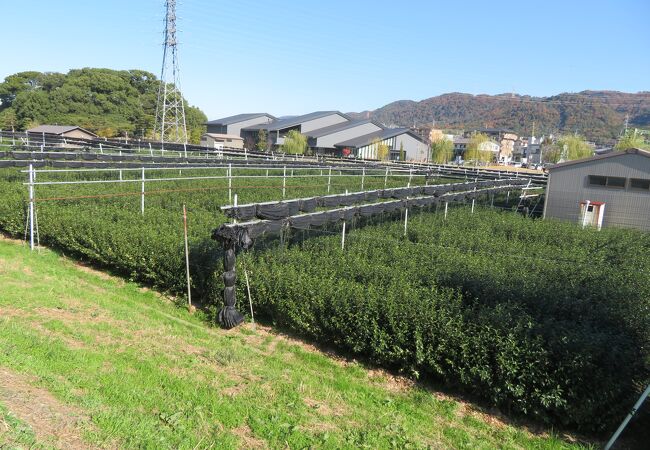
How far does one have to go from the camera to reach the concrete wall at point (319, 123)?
80.1 metres

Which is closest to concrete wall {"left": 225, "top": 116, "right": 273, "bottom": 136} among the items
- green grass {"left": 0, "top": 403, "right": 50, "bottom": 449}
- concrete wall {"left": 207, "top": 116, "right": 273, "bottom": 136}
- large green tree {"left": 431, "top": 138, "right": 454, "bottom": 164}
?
concrete wall {"left": 207, "top": 116, "right": 273, "bottom": 136}

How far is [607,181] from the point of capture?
75.7 ft

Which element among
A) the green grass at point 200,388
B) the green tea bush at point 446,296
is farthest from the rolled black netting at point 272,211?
the green grass at point 200,388

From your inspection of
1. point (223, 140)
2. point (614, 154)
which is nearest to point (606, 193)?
point (614, 154)

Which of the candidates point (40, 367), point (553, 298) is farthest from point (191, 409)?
point (553, 298)

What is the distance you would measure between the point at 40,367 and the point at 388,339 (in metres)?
4.48

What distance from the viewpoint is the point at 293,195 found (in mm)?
19234

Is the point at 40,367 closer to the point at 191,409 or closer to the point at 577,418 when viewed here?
the point at 191,409

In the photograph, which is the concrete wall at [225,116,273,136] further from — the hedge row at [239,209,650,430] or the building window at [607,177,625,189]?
the hedge row at [239,209,650,430]

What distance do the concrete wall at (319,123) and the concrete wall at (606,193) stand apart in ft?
194

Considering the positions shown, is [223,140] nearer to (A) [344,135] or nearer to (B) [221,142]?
(B) [221,142]

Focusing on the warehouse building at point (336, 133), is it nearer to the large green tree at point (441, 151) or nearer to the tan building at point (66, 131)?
the large green tree at point (441, 151)

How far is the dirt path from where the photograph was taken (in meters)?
3.84

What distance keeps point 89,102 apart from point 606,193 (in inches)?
3486
